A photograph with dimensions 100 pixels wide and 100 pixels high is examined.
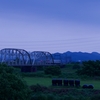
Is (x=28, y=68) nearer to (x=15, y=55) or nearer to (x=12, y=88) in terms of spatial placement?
(x=15, y=55)

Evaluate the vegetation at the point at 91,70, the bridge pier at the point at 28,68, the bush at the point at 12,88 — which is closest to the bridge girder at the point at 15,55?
the bridge pier at the point at 28,68

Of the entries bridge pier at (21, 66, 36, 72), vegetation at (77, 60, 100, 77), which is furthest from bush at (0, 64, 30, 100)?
bridge pier at (21, 66, 36, 72)

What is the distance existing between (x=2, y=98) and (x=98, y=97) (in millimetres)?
6575

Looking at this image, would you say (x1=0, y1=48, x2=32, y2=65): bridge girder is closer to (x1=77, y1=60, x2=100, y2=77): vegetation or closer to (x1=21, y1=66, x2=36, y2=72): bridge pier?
(x1=21, y1=66, x2=36, y2=72): bridge pier

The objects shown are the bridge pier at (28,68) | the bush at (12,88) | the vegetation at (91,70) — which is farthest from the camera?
the bridge pier at (28,68)

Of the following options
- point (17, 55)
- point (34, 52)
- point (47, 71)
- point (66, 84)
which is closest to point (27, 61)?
point (17, 55)

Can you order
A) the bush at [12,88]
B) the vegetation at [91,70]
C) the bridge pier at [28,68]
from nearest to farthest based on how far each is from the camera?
the bush at [12,88] → the vegetation at [91,70] → the bridge pier at [28,68]

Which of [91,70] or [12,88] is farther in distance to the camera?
[91,70]

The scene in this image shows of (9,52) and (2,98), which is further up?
(9,52)

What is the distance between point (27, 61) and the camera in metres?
72.2

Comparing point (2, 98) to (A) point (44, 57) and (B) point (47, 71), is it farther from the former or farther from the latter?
(A) point (44, 57)

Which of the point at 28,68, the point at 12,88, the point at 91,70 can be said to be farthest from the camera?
the point at 28,68

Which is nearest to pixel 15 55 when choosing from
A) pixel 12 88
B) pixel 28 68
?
pixel 28 68

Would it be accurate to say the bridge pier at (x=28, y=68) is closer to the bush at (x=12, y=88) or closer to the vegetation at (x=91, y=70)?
the vegetation at (x=91, y=70)
